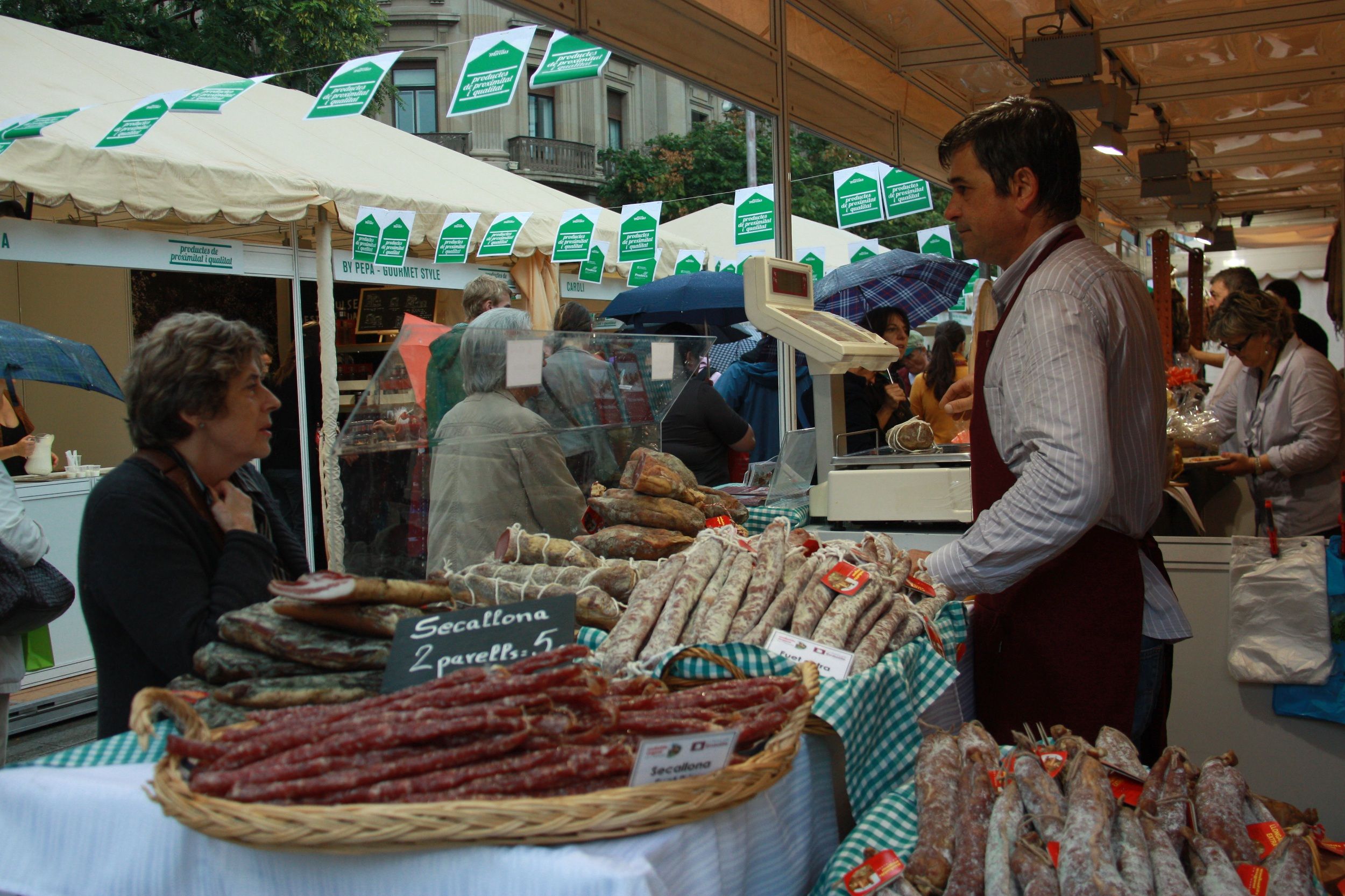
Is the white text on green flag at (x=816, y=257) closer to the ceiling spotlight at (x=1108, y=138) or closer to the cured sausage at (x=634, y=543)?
the ceiling spotlight at (x=1108, y=138)

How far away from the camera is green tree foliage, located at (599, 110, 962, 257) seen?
28.5m

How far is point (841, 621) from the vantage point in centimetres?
208

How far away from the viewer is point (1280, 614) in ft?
11.5

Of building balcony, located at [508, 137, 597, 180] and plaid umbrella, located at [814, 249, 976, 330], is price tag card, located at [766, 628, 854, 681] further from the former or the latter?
building balcony, located at [508, 137, 597, 180]

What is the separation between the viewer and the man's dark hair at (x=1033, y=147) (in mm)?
2230

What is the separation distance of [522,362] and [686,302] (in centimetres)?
530

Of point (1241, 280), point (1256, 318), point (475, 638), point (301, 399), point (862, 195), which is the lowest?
point (475, 638)

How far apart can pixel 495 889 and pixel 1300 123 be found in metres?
8.99

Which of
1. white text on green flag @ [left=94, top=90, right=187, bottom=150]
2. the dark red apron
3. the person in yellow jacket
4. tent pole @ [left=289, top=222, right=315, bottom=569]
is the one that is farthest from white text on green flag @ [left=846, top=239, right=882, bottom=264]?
the dark red apron

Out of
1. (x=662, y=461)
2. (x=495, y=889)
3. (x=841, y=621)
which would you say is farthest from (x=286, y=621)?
(x=662, y=461)

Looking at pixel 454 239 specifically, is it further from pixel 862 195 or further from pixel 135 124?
pixel 862 195

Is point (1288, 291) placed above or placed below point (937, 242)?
below

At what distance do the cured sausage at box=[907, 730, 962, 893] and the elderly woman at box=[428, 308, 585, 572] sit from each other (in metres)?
1.42

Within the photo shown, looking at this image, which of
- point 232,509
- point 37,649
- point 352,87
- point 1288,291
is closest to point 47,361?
point 37,649
